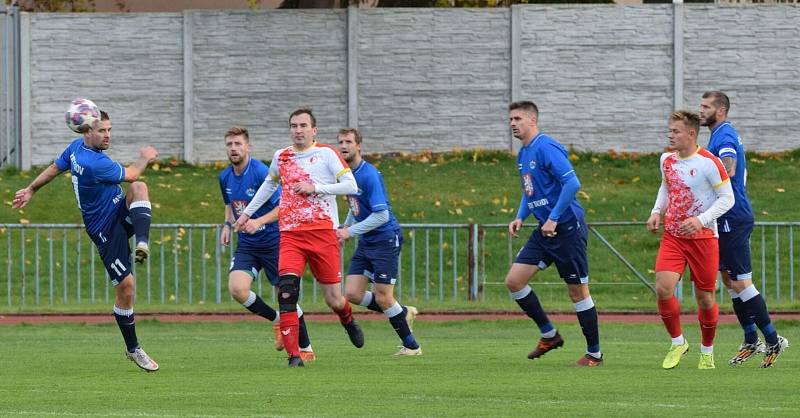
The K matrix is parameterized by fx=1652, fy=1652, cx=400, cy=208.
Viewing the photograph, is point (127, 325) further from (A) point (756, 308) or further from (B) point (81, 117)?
(A) point (756, 308)

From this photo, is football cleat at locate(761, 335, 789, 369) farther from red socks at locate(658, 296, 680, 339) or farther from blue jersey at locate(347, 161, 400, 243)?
blue jersey at locate(347, 161, 400, 243)

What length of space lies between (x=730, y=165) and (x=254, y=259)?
4578mm

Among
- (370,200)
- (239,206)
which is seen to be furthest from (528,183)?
(239,206)

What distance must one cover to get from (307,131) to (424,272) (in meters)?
10.0

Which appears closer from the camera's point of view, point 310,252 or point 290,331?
point 290,331

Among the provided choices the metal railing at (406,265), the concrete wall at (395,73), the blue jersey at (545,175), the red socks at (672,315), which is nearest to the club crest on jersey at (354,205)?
the blue jersey at (545,175)

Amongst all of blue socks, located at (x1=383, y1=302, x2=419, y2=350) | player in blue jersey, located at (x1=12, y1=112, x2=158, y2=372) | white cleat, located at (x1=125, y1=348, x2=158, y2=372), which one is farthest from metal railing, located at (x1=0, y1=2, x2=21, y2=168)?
white cleat, located at (x1=125, y1=348, x2=158, y2=372)

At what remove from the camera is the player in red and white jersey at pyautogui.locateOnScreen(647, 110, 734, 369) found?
12.3 m

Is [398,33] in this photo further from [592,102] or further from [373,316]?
[373,316]

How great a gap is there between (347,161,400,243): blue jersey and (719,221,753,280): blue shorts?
3280 millimetres

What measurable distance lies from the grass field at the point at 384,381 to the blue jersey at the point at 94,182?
48.1 inches

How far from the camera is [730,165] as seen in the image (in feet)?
42.7

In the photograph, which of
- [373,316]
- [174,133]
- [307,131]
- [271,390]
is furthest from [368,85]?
[271,390]

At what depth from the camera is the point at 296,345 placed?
42.7ft
